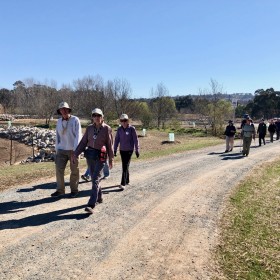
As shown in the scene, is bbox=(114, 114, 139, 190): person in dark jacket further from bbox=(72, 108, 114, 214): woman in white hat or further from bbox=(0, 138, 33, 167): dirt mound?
bbox=(0, 138, 33, 167): dirt mound

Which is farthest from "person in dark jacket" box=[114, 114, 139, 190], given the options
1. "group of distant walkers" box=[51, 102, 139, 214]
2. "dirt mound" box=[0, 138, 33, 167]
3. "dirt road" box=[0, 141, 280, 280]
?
"dirt mound" box=[0, 138, 33, 167]

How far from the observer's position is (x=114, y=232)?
557cm

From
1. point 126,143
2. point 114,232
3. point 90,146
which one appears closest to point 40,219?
point 114,232

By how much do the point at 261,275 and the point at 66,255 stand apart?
8.40ft

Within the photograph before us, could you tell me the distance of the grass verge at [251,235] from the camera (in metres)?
4.59

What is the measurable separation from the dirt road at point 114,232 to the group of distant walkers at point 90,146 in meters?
0.38

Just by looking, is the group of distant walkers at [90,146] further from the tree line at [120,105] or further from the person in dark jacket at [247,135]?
the tree line at [120,105]

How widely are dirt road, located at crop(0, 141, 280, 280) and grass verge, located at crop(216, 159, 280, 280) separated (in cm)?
23

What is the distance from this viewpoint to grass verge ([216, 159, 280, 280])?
4.59 m

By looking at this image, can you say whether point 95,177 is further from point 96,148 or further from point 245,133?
point 245,133

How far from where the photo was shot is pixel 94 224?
232 inches

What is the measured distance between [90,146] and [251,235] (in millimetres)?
3354

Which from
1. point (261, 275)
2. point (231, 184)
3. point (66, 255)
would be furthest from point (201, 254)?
point (231, 184)

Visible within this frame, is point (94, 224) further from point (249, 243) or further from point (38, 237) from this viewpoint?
point (249, 243)
